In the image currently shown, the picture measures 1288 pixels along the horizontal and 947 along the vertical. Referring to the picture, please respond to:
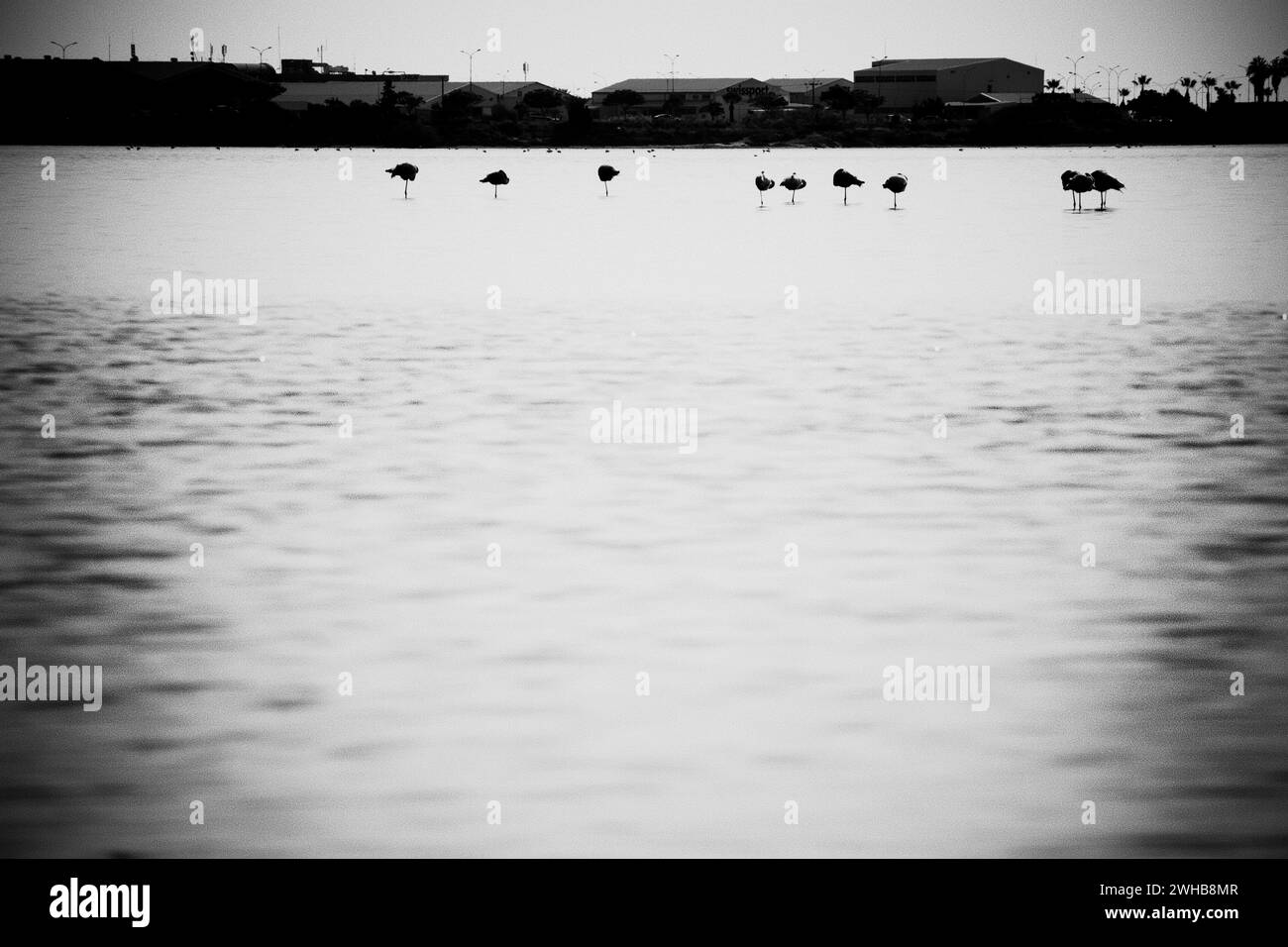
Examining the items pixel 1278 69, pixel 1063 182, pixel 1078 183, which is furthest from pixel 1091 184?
pixel 1278 69

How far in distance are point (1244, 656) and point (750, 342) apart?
11012 mm

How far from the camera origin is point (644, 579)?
29.8 feet

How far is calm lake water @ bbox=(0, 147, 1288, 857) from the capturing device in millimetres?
6230

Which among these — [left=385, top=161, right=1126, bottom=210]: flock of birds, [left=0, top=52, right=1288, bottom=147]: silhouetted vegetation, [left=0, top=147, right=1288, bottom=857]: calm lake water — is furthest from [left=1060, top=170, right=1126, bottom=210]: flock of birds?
[left=0, top=52, right=1288, bottom=147]: silhouetted vegetation

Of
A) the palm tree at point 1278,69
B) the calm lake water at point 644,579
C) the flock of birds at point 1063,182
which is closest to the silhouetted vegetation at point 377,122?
the palm tree at point 1278,69

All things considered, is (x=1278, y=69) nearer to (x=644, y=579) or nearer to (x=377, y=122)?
(x=377, y=122)

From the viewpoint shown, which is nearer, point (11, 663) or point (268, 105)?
point (11, 663)

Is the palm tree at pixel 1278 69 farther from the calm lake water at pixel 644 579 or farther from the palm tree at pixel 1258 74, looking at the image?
the calm lake water at pixel 644 579

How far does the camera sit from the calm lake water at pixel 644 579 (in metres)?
6.23

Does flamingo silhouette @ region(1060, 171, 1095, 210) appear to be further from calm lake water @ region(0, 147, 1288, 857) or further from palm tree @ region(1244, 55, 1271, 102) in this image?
palm tree @ region(1244, 55, 1271, 102)

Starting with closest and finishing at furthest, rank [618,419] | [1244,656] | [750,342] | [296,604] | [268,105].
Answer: [1244,656] < [296,604] < [618,419] < [750,342] < [268,105]

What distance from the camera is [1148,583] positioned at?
898cm
